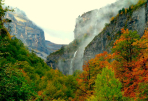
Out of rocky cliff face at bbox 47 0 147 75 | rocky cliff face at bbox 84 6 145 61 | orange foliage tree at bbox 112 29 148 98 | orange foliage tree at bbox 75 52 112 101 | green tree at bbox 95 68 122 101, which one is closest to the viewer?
green tree at bbox 95 68 122 101

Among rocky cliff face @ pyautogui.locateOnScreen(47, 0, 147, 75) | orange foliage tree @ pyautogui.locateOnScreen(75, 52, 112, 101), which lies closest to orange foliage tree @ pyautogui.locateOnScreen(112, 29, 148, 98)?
orange foliage tree @ pyautogui.locateOnScreen(75, 52, 112, 101)

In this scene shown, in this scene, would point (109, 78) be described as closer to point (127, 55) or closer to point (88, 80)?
point (127, 55)

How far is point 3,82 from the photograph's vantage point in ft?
17.6

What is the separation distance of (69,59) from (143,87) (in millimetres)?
131923

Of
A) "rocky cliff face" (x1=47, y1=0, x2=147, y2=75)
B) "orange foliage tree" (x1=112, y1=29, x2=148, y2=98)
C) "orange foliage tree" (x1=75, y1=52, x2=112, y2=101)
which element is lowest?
"orange foliage tree" (x1=75, y1=52, x2=112, y2=101)

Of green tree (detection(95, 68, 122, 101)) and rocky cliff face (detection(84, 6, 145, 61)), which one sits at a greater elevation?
rocky cliff face (detection(84, 6, 145, 61))

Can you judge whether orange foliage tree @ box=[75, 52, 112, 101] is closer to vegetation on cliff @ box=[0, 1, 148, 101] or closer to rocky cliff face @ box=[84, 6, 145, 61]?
vegetation on cliff @ box=[0, 1, 148, 101]

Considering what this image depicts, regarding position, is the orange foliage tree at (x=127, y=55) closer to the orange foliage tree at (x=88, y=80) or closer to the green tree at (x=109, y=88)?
the green tree at (x=109, y=88)

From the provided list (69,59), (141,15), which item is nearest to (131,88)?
(141,15)

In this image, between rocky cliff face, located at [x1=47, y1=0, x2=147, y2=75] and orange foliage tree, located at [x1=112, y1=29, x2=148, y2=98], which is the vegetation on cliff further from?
rocky cliff face, located at [x1=47, y1=0, x2=147, y2=75]

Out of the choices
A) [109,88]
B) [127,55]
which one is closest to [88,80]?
[109,88]

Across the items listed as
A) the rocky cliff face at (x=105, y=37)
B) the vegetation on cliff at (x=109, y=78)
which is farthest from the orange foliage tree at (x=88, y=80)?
the rocky cliff face at (x=105, y=37)

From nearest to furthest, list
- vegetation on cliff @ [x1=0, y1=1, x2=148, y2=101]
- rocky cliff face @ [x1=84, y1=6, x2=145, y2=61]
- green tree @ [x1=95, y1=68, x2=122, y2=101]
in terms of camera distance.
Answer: vegetation on cliff @ [x1=0, y1=1, x2=148, y2=101]
green tree @ [x1=95, y1=68, x2=122, y2=101]
rocky cliff face @ [x1=84, y1=6, x2=145, y2=61]

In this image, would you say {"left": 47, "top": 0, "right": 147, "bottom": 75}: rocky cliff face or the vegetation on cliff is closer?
the vegetation on cliff
